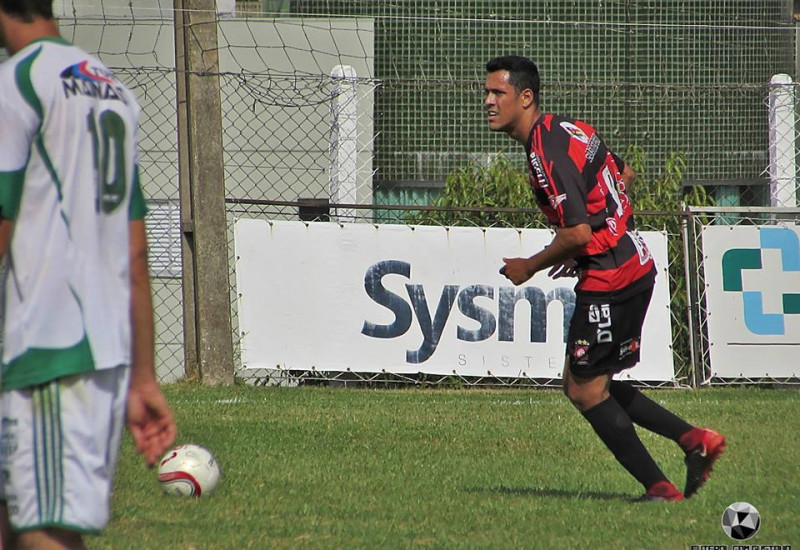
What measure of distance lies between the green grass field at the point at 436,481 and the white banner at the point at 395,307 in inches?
38.7

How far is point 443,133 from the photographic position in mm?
14891

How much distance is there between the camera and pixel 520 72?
6.12 m

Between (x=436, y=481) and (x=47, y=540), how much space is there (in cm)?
363

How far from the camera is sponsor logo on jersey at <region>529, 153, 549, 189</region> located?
5.72 m

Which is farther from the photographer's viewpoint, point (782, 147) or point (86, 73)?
point (782, 147)

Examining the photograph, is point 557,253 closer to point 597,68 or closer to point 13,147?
point 13,147

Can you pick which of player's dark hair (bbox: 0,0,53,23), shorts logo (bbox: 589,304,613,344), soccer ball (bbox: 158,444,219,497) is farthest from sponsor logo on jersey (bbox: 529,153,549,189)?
player's dark hair (bbox: 0,0,53,23)

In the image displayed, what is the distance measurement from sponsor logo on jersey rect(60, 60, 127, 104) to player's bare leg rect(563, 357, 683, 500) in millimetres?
3372

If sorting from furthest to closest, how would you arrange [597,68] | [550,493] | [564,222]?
[597,68] → [550,493] → [564,222]

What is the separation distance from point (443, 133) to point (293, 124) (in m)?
2.00

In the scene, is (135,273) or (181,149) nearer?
(135,273)

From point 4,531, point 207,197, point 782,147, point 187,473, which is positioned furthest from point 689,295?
point 4,531

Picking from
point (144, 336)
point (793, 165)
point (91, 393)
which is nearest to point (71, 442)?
point (91, 393)

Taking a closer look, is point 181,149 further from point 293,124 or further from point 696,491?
point 696,491
